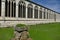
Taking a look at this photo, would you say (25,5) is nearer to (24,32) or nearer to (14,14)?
(14,14)

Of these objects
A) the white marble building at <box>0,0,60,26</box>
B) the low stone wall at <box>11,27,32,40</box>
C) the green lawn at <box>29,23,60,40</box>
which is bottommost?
the green lawn at <box>29,23,60,40</box>

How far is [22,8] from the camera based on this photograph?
1533 inches

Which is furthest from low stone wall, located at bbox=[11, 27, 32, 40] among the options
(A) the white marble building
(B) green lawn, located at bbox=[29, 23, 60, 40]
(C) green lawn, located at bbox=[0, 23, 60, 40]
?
(A) the white marble building

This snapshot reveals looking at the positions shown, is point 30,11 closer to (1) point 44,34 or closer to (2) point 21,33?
(1) point 44,34

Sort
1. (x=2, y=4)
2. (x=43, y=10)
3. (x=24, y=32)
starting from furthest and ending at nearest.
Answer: (x=43, y=10) < (x=2, y=4) < (x=24, y=32)

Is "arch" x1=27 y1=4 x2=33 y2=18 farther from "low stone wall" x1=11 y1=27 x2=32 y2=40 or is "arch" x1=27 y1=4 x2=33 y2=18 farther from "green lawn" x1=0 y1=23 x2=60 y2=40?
"low stone wall" x1=11 y1=27 x2=32 y2=40

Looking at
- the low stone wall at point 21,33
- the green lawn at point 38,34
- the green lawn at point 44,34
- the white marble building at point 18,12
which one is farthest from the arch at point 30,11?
the low stone wall at point 21,33

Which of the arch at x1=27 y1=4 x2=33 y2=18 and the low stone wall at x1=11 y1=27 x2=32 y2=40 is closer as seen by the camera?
the low stone wall at x1=11 y1=27 x2=32 y2=40

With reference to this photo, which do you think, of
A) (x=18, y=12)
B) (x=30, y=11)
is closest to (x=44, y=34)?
(x=18, y=12)

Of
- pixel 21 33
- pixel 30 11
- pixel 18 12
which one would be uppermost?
pixel 30 11

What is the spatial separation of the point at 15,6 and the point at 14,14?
1598 millimetres

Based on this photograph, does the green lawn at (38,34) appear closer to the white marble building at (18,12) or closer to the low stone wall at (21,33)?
the low stone wall at (21,33)

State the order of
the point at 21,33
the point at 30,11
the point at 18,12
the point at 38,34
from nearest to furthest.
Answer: the point at 21,33
the point at 38,34
the point at 18,12
the point at 30,11

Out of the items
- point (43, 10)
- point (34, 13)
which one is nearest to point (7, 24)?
point (34, 13)
